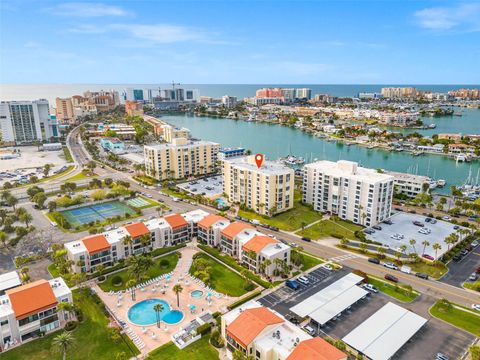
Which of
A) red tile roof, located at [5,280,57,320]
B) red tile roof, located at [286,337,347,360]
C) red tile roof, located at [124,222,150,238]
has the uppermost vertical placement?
red tile roof, located at [124,222,150,238]

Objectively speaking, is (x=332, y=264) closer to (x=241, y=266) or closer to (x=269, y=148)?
(x=241, y=266)

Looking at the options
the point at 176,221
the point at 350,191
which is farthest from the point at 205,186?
the point at 350,191

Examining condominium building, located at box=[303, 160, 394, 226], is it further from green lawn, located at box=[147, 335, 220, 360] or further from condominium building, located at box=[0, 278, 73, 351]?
condominium building, located at box=[0, 278, 73, 351]

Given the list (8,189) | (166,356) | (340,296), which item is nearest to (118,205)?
(8,189)

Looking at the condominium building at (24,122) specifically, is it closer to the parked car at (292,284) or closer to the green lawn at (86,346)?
the green lawn at (86,346)

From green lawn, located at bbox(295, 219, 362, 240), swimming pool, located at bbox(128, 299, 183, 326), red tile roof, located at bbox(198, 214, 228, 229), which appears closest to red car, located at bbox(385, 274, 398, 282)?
green lawn, located at bbox(295, 219, 362, 240)

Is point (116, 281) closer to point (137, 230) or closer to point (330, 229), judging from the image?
point (137, 230)
